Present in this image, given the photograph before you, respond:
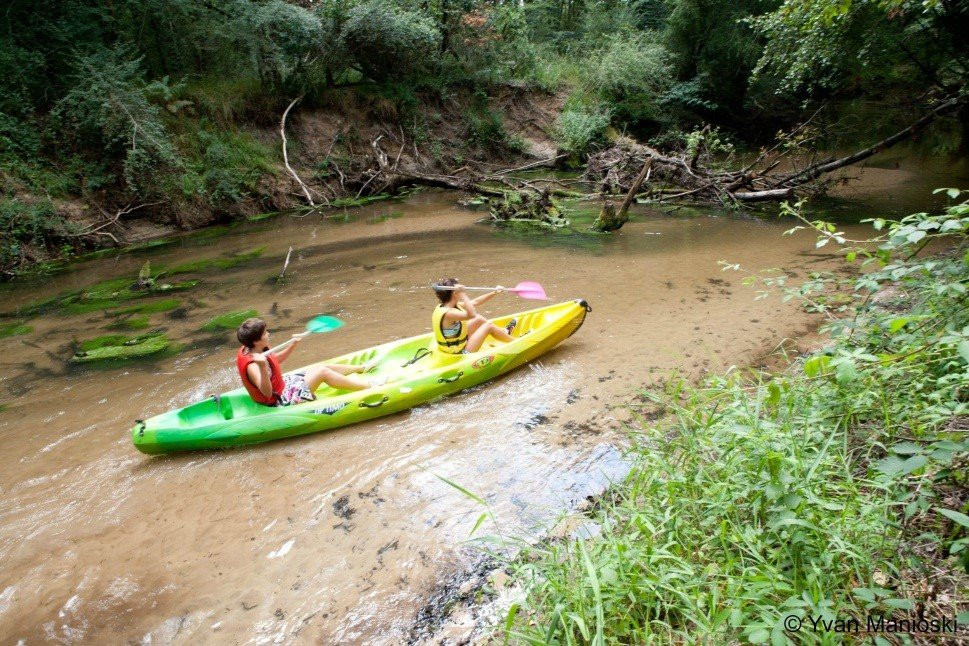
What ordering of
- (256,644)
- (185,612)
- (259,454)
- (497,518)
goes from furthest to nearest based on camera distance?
(259,454) → (497,518) → (185,612) → (256,644)

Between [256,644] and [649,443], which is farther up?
[649,443]

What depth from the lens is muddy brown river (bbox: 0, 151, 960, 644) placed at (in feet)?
8.79

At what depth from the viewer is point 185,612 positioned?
8.66ft

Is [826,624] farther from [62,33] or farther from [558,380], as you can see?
[62,33]

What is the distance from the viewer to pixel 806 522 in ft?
5.78

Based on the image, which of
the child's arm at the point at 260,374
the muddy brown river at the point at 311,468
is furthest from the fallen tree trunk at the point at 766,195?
the child's arm at the point at 260,374

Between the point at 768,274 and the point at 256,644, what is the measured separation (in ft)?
21.8

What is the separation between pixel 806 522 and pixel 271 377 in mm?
3537

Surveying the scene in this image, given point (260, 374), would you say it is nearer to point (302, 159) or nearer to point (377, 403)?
point (377, 403)

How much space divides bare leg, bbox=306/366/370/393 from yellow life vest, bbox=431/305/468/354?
0.76m

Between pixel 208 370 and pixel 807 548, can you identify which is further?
pixel 208 370

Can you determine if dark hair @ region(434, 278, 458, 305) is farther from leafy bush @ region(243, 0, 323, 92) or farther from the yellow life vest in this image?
leafy bush @ region(243, 0, 323, 92)

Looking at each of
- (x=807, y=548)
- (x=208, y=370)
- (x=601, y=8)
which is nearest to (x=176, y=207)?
(x=208, y=370)

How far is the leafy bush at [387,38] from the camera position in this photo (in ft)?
41.3
